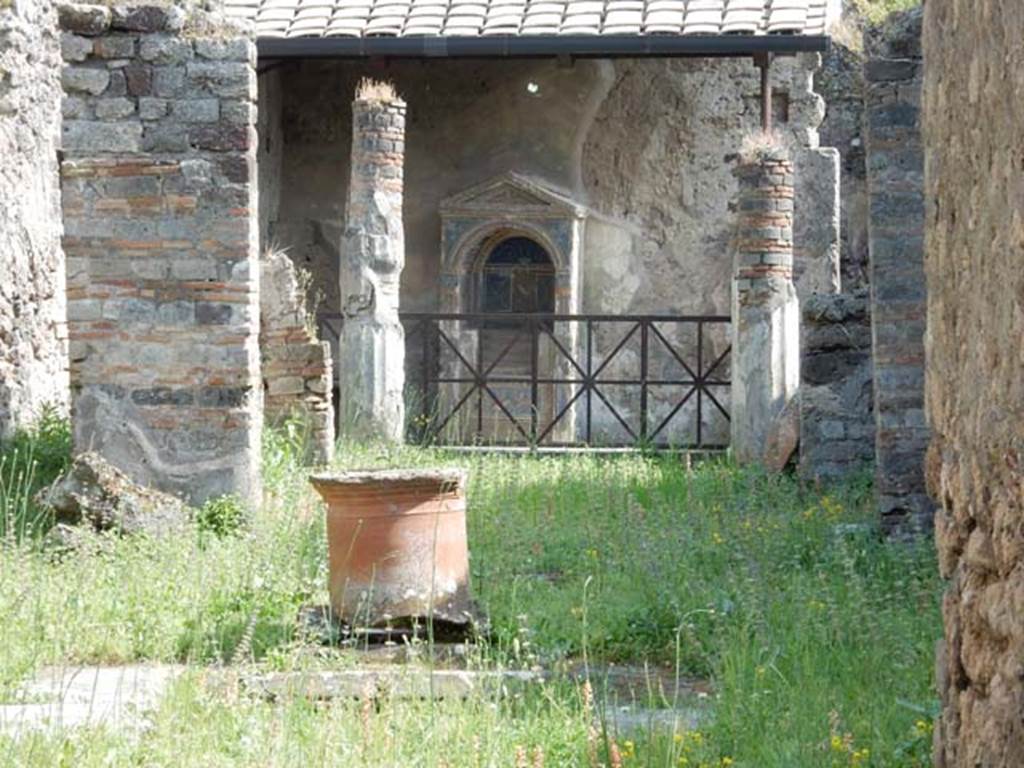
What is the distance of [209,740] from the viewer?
5.20 metres

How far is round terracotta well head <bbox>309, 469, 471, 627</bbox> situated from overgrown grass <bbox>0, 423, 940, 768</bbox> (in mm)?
256

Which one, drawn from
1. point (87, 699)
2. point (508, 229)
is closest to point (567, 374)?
point (508, 229)

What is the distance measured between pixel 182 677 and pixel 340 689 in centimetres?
53

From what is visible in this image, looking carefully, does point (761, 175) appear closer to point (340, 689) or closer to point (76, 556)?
point (76, 556)

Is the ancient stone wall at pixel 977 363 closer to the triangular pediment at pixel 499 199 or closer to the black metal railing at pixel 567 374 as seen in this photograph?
the black metal railing at pixel 567 374

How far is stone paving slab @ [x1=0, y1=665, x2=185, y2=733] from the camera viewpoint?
5262mm

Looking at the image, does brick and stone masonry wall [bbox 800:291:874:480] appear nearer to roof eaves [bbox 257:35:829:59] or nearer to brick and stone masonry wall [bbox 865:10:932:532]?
brick and stone masonry wall [bbox 865:10:932:532]

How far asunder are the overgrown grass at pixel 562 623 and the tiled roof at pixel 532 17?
645 cm

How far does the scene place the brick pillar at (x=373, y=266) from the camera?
15.8m

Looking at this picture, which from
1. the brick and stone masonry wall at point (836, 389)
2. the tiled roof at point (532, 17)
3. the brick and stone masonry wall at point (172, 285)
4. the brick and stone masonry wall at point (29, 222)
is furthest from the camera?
the tiled roof at point (532, 17)

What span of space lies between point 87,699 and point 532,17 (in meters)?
12.5

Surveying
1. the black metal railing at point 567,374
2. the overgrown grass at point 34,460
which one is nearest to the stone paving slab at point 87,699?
the overgrown grass at point 34,460

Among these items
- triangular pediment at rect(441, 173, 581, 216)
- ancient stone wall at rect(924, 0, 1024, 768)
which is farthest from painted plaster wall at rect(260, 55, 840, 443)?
ancient stone wall at rect(924, 0, 1024, 768)

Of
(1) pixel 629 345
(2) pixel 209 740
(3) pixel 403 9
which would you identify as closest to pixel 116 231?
(2) pixel 209 740
